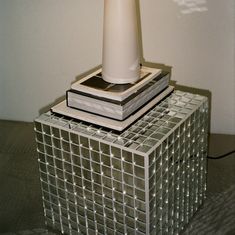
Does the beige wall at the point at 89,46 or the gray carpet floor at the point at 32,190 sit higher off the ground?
the beige wall at the point at 89,46

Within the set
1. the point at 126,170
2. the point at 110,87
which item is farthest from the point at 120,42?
the point at 126,170

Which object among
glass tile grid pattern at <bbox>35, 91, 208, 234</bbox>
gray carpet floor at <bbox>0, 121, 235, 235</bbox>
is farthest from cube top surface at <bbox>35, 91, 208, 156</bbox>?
gray carpet floor at <bbox>0, 121, 235, 235</bbox>

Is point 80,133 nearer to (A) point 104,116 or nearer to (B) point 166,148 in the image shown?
(A) point 104,116

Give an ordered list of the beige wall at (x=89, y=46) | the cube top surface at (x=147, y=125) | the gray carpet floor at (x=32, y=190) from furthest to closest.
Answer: the beige wall at (x=89, y=46) < the gray carpet floor at (x=32, y=190) < the cube top surface at (x=147, y=125)

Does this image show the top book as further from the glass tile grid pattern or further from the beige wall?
the beige wall

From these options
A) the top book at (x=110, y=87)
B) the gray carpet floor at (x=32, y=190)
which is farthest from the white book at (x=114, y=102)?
the gray carpet floor at (x=32, y=190)

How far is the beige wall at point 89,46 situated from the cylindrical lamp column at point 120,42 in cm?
38

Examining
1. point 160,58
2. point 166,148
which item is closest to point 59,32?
point 160,58

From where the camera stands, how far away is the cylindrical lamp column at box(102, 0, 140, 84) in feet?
2.91

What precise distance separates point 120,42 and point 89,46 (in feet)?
1.56

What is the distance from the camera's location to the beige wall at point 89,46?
4.14 ft

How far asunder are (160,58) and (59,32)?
0.33m

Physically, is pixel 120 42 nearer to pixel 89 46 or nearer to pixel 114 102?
pixel 114 102

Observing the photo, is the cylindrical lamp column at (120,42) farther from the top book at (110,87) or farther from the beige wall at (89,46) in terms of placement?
the beige wall at (89,46)
